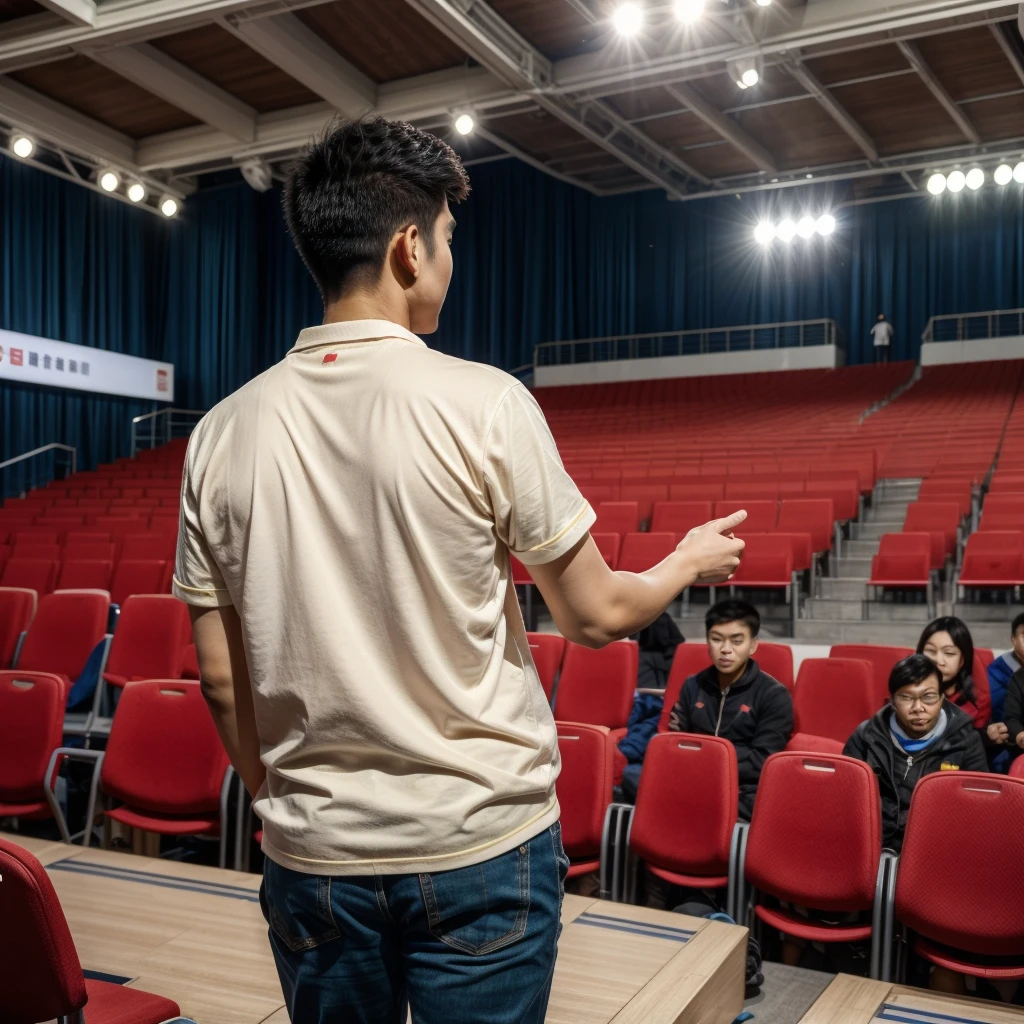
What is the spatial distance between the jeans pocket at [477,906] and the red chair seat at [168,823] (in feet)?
8.40

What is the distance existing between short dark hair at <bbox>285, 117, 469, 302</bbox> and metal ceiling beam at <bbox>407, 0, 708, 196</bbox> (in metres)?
8.09

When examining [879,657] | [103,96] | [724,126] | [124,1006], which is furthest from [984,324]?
[124,1006]

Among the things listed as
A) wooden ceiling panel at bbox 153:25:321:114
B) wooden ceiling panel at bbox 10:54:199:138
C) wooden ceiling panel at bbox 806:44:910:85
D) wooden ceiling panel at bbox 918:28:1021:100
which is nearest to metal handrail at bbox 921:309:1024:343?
wooden ceiling panel at bbox 918:28:1021:100

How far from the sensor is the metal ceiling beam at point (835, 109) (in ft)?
33.6

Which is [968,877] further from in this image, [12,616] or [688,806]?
[12,616]

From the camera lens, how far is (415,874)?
838 millimetres

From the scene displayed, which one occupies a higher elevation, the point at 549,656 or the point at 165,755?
the point at 549,656

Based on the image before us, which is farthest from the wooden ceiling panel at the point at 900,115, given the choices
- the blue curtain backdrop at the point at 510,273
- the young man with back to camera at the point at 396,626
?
the young man with back to camera at the point at 396,626

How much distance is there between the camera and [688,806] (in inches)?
114

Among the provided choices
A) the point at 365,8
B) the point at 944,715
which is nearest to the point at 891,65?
the point at 365,8

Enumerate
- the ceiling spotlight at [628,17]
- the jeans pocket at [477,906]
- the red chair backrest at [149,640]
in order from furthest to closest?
the ceiling spotlight at [628,17]
the red chair backrest at [149,640]
the jeans pocket at [477,906]

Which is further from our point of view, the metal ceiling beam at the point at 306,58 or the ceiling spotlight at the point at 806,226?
the ceiling spotlight at the point at 806,226

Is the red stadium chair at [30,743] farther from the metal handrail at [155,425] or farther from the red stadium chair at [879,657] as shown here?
the metal handrail at [155,425]

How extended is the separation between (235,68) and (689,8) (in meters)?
4.76
